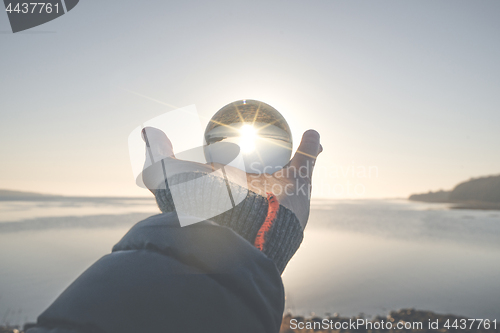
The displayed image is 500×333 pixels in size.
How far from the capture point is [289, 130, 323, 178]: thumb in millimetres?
2199

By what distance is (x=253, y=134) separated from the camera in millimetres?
2123

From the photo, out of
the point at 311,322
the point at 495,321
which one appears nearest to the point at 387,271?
the point at 495,321

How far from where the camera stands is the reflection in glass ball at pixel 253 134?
6.76 feet

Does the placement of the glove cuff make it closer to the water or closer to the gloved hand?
the gloved hand

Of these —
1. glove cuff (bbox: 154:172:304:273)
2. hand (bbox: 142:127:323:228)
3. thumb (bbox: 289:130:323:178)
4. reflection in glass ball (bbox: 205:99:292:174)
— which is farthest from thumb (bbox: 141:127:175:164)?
thumb (bbox: 289:130:323:178)

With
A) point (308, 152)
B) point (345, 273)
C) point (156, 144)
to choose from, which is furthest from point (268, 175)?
point (345, 273)

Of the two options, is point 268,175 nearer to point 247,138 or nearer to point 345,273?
point 247,138

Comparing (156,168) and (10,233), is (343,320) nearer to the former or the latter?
(156,168)

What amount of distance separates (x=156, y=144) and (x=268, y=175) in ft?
3.01

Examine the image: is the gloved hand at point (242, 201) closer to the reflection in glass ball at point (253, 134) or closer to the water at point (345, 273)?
the reflection in glass ball at point (253, 134)

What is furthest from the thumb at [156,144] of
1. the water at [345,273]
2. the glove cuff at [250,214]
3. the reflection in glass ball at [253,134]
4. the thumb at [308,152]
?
the water at [345,273]

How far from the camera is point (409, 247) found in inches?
773

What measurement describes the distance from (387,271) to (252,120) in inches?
583

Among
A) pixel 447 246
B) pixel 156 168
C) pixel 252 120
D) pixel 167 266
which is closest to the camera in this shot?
pixel 167 266
